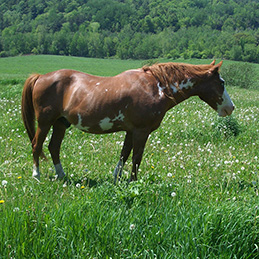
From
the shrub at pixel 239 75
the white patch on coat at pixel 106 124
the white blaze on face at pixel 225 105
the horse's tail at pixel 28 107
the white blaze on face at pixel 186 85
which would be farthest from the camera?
the shrub at pixel 239 75

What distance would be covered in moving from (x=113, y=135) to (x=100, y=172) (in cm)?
288

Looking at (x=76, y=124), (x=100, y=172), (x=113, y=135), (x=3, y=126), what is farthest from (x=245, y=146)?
(x=3, y=126)

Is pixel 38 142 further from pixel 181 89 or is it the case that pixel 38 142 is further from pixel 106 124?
pixel 181 89

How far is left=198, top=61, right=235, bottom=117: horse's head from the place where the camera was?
5586 mm

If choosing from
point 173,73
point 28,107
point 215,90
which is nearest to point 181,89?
point 173,73

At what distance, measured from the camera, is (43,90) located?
5.63 meters

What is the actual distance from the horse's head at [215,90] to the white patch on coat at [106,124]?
1.64 metres

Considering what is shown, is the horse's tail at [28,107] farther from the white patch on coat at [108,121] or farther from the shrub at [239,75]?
the shrub at [239,75]

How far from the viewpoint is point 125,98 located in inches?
205

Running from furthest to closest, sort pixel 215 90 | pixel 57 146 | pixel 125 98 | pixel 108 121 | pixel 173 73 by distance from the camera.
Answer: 1. pixel 57 146
2. pixel 215 90
3. pixel 173 73
4. pixel 108 121
5. pixel 125 98

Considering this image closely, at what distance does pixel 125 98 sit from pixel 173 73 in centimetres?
95

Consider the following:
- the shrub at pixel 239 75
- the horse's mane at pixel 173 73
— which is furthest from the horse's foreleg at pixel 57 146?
the shrub at pixel 239 75

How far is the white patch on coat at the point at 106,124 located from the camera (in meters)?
5.34

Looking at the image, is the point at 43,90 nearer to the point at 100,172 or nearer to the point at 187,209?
the point at 100,172
